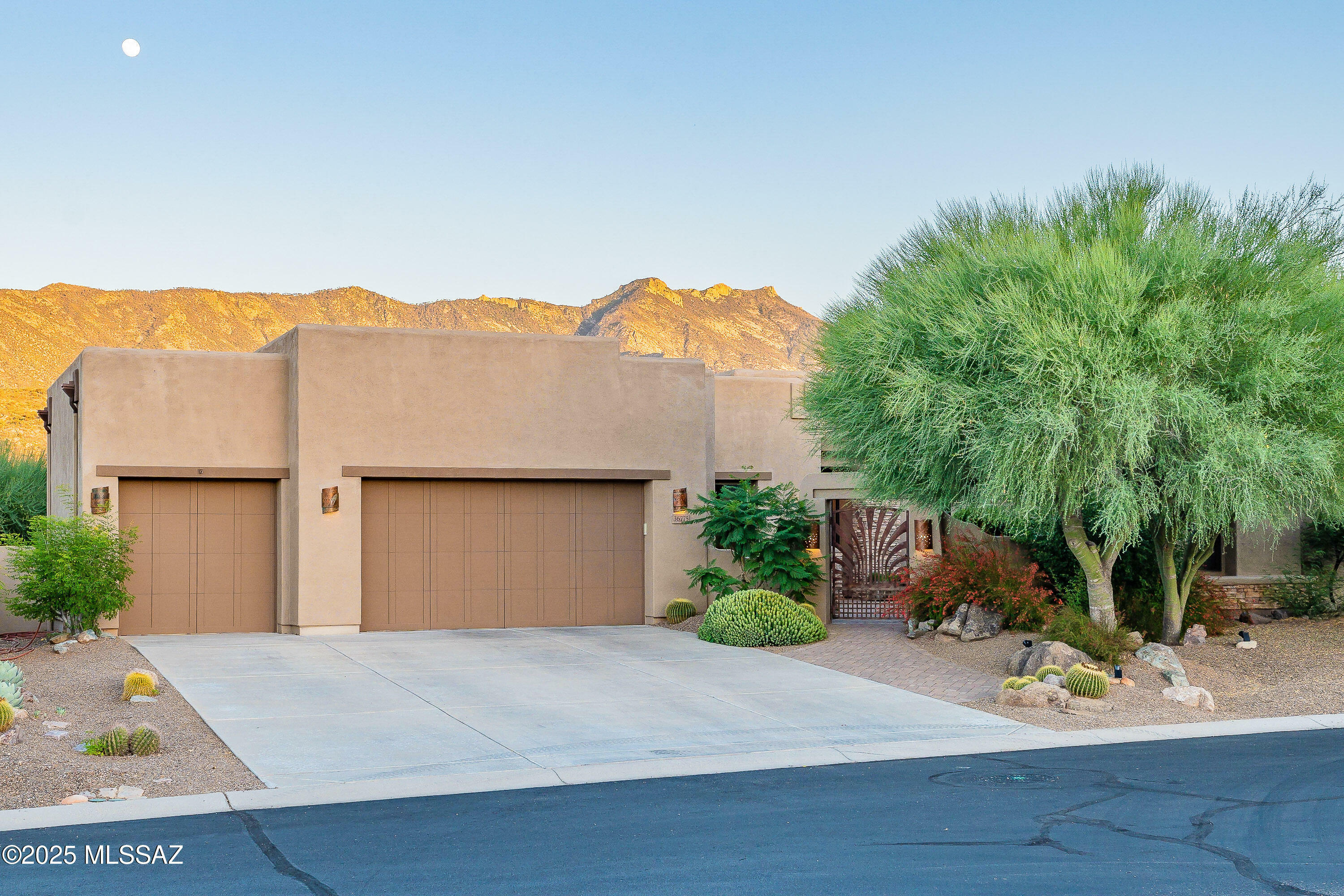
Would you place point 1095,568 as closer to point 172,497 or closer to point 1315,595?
point 1315,595

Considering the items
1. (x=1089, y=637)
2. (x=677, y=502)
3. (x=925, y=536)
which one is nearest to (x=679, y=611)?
(x=677, y=502)

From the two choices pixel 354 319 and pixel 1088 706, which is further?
pixel 354 319

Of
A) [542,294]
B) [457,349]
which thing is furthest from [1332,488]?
[542,294]

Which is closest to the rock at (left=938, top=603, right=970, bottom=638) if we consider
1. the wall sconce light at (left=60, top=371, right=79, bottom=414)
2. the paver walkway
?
the paver walkway

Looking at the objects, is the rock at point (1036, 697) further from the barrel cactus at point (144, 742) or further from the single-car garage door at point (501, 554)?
the single-car garage door at point (501, 554)

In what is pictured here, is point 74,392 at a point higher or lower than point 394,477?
higher

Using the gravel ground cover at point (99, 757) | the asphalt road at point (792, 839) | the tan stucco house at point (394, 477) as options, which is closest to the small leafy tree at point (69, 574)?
the tan stucco house at point (394, 477)

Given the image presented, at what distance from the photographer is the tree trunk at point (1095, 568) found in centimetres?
1446

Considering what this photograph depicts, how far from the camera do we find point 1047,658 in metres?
13.3

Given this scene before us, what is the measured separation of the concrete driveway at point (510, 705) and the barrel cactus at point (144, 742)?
0.66 meters

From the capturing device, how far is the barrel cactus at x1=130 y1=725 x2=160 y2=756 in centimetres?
934

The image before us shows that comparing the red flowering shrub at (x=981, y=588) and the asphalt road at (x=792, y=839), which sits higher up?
the red flowering shrub at (x=981, y=588)

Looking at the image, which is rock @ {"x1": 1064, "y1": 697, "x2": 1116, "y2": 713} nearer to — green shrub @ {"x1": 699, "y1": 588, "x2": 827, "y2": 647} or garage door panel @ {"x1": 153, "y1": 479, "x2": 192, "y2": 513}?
green shrub @ {"x1": 699, "y1": 588, "x2": 827, "y2": 647}

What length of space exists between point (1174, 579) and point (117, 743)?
41.2 feet
